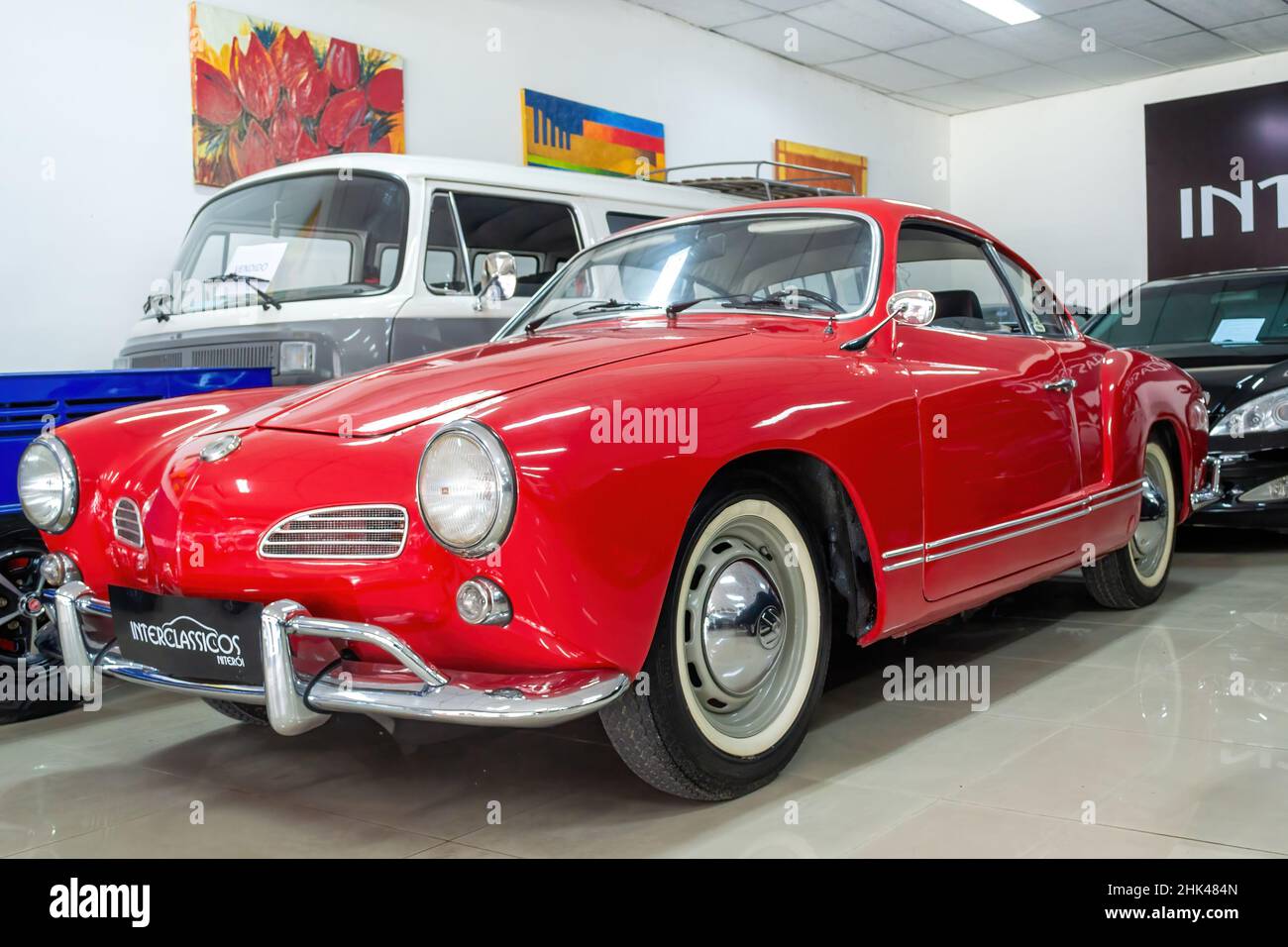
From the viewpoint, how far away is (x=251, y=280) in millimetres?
4914

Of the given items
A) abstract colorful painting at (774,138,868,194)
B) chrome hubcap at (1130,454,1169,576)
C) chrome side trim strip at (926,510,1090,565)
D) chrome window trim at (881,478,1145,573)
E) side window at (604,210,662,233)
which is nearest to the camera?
chrome window trim at (881,478,1145,573)

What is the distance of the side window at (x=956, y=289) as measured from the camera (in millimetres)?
3533

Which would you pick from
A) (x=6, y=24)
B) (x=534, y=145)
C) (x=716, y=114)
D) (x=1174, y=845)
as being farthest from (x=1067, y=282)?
(x=1174, y=845)

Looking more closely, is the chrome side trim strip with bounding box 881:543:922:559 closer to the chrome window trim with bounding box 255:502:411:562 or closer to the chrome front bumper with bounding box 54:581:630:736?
the chrome front bumper with bounding box 54:581:630:736

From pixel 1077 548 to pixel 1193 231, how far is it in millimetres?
9623

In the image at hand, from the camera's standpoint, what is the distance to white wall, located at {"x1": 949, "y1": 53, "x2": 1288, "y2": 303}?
1238 centimetres

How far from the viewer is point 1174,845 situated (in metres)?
2.29

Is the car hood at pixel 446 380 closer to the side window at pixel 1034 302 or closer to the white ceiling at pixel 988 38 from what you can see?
the side window at pixel 1034 302

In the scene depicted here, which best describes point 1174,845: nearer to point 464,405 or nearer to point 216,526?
point 464,405

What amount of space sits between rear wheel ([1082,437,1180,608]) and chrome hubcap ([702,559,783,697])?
90.3 inches

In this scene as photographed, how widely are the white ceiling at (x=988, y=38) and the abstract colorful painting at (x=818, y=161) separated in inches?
30.8

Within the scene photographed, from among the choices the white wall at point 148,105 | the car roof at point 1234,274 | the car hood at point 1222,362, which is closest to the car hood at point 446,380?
the white wall at point 148,105

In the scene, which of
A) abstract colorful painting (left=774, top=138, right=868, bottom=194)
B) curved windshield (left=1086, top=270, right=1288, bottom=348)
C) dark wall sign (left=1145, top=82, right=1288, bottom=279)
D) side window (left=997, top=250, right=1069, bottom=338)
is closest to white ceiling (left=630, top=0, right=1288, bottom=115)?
dark wall sign (left=1145, top=82, right=1288, bottom=279)

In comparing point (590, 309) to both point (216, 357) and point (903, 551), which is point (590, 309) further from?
point (216, 357)
